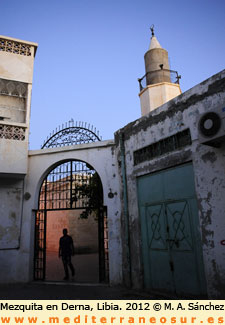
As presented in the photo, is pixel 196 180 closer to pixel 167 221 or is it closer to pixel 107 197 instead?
pixel 167 221

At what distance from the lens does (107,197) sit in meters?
7.06

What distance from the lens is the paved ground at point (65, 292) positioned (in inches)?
217

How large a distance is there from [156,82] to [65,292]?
11.4 meters

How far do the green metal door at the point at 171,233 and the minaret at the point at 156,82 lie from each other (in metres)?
8.04

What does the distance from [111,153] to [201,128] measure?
11.5ft

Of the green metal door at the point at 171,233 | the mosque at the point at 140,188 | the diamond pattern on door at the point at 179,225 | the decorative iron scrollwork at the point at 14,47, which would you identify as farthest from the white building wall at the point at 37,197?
the decorative iron scrollwork at the point at 14,47

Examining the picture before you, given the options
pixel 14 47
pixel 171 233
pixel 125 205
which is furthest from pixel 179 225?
pixel 14 47

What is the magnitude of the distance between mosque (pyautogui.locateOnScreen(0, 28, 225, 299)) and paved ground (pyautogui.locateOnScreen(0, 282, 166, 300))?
30 cm

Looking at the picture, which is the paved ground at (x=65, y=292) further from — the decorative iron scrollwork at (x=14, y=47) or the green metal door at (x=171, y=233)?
the decorative iron scrollwork at (x=14, y=47)

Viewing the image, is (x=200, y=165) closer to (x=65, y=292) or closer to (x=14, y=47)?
(x=65, y=292)

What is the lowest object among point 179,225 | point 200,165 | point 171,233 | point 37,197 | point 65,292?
point 65,292

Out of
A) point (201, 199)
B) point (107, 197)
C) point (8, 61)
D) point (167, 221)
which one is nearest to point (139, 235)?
point (167, 221)

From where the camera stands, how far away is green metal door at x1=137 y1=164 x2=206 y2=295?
484cm

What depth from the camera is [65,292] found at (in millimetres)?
6043
